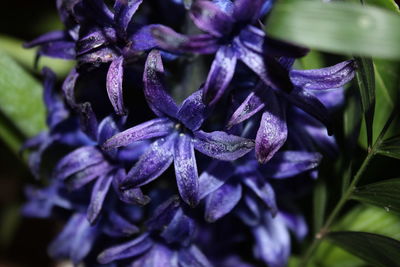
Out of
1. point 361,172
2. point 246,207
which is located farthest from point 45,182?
point 361,172

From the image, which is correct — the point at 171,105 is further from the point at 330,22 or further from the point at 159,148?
the point at 330,22

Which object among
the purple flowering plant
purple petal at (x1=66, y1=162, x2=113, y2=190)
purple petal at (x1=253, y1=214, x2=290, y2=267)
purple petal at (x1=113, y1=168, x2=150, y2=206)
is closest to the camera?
the purple flowering plant

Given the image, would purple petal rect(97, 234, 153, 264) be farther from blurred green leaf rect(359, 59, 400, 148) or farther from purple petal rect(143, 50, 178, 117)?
blurred green leaf rect(359, 59, 400, 148)

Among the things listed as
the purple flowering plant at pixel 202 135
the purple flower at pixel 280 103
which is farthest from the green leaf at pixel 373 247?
the purple flower at pixel 280 103

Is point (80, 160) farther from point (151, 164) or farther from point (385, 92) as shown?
point (385, 92)

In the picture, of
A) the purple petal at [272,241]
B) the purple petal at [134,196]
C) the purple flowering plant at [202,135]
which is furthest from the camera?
the purple petal at [272,241]

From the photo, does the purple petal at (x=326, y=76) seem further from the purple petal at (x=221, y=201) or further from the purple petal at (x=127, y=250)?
the purple petal at (x=127, y=250)

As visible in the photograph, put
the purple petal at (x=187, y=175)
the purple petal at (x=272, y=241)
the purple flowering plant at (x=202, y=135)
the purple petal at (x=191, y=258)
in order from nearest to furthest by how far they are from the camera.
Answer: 1. the purple flowering plant at (x=202, y=135)
2. the purple petal at (x=187, y=175)
3. the purple petal at (x=191, y=258)
4. the purple petal at (x=272, y=241)

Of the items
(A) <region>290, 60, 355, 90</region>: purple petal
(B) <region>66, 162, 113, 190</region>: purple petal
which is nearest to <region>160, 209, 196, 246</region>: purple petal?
(B) <region>66, 162, 113, 190</region>: purple petal
